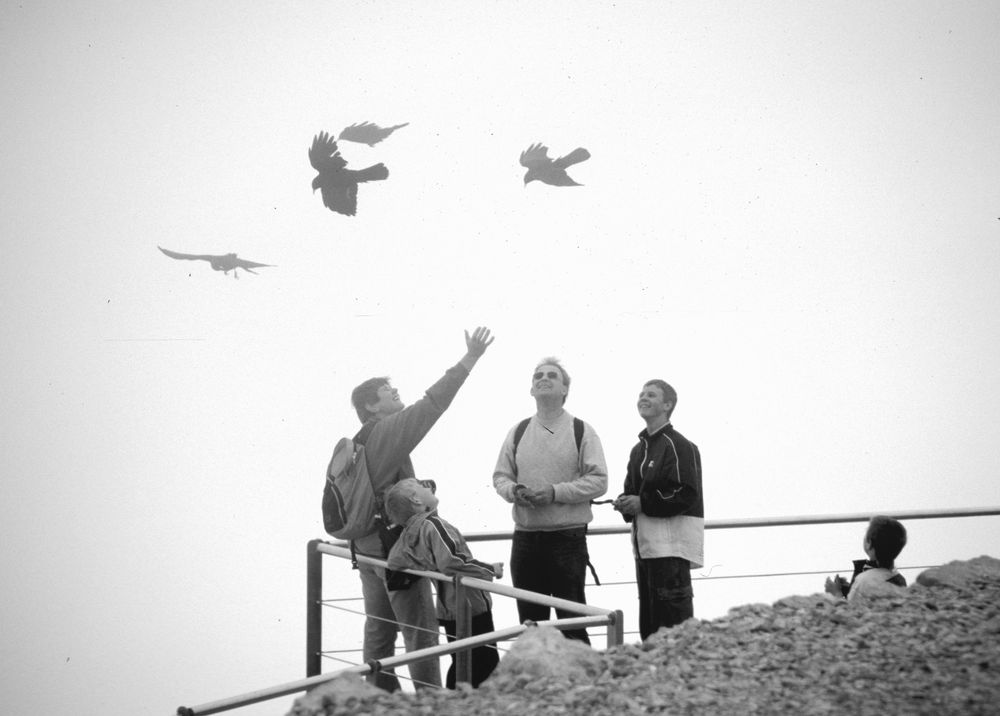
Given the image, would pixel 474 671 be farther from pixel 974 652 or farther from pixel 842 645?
pixel 974 652

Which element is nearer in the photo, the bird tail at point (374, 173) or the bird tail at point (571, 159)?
the bird tail at point (374, 173)

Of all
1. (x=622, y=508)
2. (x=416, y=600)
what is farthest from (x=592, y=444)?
(x=416, y=600)

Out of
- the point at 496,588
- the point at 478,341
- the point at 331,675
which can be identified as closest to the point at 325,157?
the point at 478,341

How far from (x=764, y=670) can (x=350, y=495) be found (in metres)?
1.73

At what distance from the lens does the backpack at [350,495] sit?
3.52 meters

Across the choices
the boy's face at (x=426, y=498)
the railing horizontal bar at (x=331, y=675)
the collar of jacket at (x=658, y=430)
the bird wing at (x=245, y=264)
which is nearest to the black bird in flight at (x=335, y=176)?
the bird wing at (x=245, y=264)

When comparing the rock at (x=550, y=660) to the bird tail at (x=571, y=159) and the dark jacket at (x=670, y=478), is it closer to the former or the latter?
the dark jacket at (x=670, y=478)

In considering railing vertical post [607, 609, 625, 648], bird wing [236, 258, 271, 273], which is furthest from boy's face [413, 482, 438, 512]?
bird wing [236, 258, 271, 273]

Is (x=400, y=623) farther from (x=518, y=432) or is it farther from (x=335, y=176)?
(x=335, y=176)

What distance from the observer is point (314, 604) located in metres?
3.96

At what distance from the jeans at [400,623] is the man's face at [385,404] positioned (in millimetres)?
493

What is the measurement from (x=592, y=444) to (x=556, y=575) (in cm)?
44

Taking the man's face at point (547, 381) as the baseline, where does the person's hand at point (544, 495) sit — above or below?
below

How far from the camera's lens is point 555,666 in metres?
2.19
